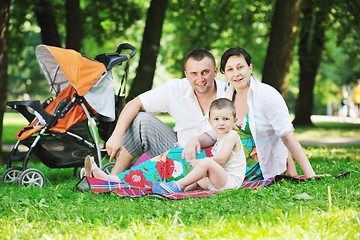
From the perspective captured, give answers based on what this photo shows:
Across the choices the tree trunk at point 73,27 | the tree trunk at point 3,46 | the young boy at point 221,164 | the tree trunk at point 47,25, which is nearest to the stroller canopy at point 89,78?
the young boy at point 221,164

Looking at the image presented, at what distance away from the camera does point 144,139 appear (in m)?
4.82

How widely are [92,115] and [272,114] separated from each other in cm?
232

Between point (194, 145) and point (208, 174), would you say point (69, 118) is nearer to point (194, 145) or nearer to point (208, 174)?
point (194, 145)

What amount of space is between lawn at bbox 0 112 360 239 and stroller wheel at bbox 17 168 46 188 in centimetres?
78

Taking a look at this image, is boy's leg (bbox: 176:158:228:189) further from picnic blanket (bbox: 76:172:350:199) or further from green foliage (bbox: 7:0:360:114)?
green foliage (bbox: 7:0:360:114)

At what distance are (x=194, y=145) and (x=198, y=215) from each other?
1.12 m

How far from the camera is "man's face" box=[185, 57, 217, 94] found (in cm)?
451

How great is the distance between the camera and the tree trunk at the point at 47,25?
12.1 m

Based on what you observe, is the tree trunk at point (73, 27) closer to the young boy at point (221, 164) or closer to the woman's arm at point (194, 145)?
the woman's arm at point (194, 145)

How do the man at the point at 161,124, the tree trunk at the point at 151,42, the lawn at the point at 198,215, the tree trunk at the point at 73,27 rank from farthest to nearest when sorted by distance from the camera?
the tree trunk at the point at 73,27 → the tree trunk at the point at 151,42 → the man at the point at 161,124 → the lawn at the point at 198,215

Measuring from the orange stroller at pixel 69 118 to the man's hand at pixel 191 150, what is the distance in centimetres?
146

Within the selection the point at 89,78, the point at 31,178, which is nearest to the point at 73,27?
the point at 89,78

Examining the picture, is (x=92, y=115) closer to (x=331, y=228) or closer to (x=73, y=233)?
(x=73, y=233)

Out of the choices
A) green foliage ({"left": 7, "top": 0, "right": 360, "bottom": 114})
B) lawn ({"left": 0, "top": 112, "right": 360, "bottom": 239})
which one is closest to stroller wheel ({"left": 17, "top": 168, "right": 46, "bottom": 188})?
lawn ({"left": 0, "top": 112, "right": 360, "bottom": 239})
